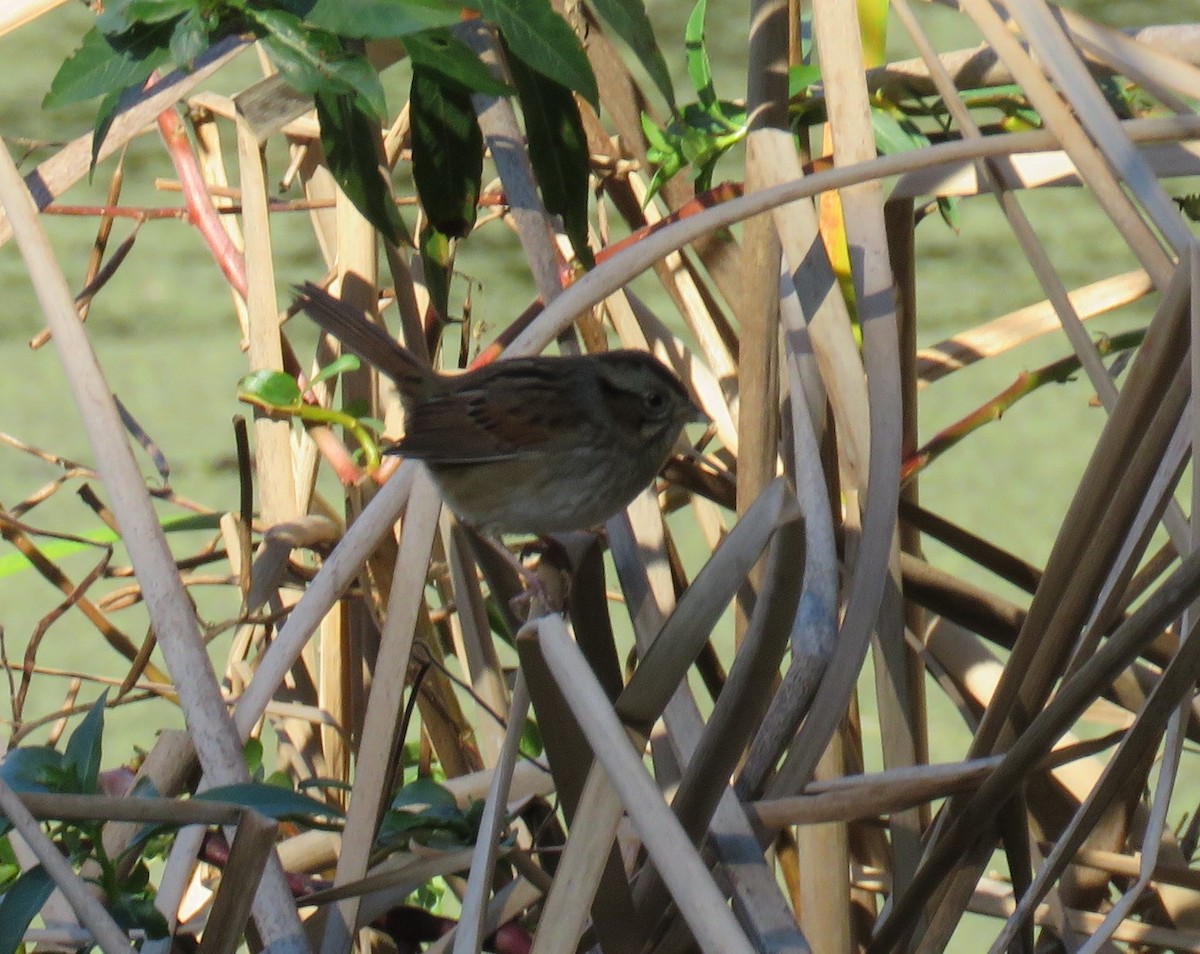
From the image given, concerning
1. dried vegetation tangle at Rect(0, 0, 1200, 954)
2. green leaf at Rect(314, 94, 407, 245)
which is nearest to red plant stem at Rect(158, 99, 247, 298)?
dried vegetation tangle at Rect(0, 0, 1200, 954)

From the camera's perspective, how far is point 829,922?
105 centimetres

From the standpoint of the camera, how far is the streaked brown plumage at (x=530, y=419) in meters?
1.43

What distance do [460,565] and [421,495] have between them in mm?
159

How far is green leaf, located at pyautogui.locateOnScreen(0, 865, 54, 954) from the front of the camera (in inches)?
33.1

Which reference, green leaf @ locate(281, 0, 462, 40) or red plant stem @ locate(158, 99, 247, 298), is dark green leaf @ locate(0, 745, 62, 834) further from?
red plant stem @ locate(158, 99, 247, 298)

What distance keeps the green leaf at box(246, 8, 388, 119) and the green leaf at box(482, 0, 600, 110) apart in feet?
0.36

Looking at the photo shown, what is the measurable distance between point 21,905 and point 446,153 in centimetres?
70

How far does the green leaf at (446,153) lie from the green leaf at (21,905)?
641mm

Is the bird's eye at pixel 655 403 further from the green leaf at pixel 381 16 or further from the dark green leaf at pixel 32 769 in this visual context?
the dark green leaf at pixel 32 769

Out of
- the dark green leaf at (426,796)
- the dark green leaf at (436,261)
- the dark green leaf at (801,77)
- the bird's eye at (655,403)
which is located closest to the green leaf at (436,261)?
the dark green leaf at (436,261)

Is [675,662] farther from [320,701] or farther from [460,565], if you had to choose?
[320,701]

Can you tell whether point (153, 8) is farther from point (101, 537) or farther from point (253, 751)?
point (101, 537)

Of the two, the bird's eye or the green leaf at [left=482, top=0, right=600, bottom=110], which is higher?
the green leaf at [left=482, top=0, right=600, bottom=110]

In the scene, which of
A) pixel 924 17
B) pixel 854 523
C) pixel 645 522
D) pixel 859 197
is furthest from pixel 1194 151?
pixel 924 17
